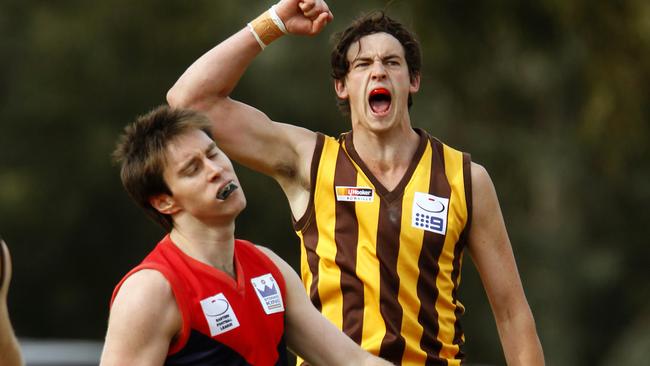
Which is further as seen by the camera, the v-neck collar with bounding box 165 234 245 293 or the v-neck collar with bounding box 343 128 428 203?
the v-neck collar with bounding box 343 128 428 203

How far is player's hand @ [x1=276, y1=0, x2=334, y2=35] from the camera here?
739 cm

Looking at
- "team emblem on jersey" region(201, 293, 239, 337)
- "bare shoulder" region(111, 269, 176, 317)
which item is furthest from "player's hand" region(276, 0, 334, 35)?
"bare shoulder" region(111, 269, 176, 317)

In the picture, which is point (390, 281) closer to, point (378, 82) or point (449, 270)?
point (449, 270)

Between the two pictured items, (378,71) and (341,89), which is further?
(341,89)

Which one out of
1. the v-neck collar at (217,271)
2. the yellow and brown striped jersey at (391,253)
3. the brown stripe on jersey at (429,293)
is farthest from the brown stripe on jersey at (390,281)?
the v-neck collar at (217,271)

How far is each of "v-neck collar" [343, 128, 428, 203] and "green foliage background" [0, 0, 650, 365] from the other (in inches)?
702

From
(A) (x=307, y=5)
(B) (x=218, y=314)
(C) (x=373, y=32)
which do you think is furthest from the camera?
(C) (x=373, y=32)

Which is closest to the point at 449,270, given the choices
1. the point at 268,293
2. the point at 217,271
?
the point at 268,293

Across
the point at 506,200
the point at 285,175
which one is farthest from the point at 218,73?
the point at 506,200

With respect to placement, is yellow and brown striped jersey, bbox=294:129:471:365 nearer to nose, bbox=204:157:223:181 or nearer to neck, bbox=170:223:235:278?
neck, bbox=170:223:235:278

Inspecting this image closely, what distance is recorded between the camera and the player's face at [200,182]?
589cm

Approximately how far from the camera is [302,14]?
749cm

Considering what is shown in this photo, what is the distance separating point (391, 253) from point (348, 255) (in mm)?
186

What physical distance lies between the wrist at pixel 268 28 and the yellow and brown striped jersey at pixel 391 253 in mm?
574
